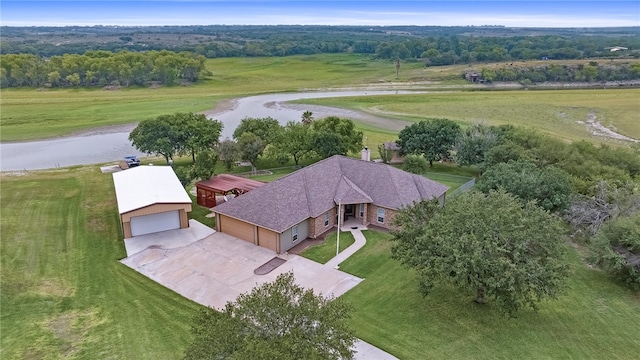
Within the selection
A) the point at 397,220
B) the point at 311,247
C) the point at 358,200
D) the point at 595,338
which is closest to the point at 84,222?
the point at 311,247

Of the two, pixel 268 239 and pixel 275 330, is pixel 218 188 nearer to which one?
pixel 268 239

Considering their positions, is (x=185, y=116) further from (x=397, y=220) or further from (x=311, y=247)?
(x=397, y=220)

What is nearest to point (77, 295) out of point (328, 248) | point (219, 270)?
point (219, 270)

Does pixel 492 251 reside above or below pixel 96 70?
below

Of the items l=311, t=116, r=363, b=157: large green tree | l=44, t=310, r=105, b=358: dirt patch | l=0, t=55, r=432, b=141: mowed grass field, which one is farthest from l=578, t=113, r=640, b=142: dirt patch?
l=44, t=310, r=105, b=358: dirt patch

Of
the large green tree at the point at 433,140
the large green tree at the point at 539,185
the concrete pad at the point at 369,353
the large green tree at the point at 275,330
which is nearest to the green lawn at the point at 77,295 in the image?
the large green tree at the point at 275,330
